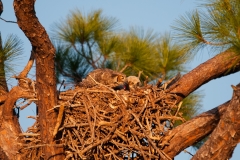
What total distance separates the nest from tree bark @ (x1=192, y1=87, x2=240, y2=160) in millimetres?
742

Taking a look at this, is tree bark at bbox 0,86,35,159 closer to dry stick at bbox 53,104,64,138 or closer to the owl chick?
dry stick at bbox 53,104,64,138

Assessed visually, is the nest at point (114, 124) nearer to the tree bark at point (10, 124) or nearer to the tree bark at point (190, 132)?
the tree bark at point (190, 132)

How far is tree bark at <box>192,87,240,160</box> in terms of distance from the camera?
156 inches

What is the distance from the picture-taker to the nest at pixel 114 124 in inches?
195

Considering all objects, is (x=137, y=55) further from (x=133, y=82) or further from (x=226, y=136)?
(x=226, y=136)

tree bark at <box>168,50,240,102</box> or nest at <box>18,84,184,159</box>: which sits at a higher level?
tree bark at <box>168,50,240,102</box>

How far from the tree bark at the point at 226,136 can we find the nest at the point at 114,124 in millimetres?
742

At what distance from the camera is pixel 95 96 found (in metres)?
5.54

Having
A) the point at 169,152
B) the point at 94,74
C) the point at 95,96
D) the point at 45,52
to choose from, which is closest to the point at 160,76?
the point at 94,74

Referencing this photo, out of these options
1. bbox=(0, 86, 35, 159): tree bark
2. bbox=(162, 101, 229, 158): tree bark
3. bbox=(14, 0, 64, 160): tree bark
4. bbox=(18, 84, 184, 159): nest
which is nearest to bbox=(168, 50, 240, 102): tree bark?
bbox=(18, 84, 184, 159): nest

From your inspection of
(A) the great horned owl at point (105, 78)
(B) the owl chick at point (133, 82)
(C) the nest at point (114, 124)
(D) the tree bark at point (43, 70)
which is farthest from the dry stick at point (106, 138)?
(A) the great horned owl at point (105, 78)

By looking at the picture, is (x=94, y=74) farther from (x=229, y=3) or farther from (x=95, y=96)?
(x=229, y=3)

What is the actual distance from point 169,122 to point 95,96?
76cm

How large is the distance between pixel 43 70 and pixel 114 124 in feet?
2.72
